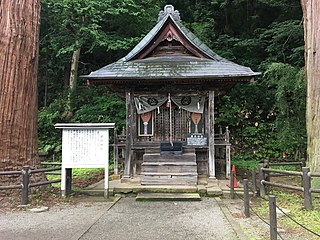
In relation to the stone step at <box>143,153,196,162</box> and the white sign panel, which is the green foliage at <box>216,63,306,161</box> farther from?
the white sign panel

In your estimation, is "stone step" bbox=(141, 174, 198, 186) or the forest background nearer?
"stone step" bbox=(141, 174, 198, 186)

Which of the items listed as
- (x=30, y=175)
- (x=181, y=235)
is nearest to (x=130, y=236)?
(x=181, y=235)

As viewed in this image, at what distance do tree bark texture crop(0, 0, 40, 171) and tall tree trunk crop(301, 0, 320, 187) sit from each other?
7.75 metres

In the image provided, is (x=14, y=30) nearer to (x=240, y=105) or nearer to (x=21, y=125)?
(x=21, y=125)

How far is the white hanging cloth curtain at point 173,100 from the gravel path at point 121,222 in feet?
14.2

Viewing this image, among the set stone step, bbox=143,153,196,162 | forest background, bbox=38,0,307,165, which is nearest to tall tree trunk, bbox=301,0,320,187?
stone step, bbox=143,153,196,162

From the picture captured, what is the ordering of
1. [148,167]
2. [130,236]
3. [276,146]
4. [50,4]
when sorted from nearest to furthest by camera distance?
[130,236]
[148,167]
[50,4]
[276,146]

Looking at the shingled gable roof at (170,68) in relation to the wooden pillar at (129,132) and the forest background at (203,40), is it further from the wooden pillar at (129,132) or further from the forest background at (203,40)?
the forest background at (203,40)

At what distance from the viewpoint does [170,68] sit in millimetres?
10398

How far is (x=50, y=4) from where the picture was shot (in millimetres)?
15695

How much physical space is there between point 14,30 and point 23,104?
78.1 inches

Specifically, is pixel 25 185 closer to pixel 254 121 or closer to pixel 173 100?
pixel 173 100

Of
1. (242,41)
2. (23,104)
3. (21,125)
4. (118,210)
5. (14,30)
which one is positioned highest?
(242,41)

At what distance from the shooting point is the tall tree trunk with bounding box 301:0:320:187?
7.94 metres
